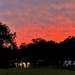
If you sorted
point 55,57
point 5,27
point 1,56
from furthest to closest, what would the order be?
point 55,57 < point 5,27 < point 1,56

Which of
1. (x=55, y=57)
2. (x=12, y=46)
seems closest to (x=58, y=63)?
(x=55, y=57)

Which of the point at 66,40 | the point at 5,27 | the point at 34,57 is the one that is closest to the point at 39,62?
the point at 34,57

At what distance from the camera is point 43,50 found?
149m

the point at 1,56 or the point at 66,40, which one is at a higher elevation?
the point at 66,40

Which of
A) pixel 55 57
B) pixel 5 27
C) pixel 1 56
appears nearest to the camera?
pixel 1 56

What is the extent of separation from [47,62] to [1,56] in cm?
4202

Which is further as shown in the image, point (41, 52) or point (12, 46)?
→ point (41, 52)

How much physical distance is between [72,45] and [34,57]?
18.9 m

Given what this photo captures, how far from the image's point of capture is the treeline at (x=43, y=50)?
117 m

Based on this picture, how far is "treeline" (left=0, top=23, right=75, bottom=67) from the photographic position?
117m

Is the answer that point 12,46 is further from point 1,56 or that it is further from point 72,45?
point 72,45

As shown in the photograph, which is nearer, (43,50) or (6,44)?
(6,44)

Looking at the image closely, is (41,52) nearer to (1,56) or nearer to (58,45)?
(58,45)

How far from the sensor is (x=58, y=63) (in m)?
148
